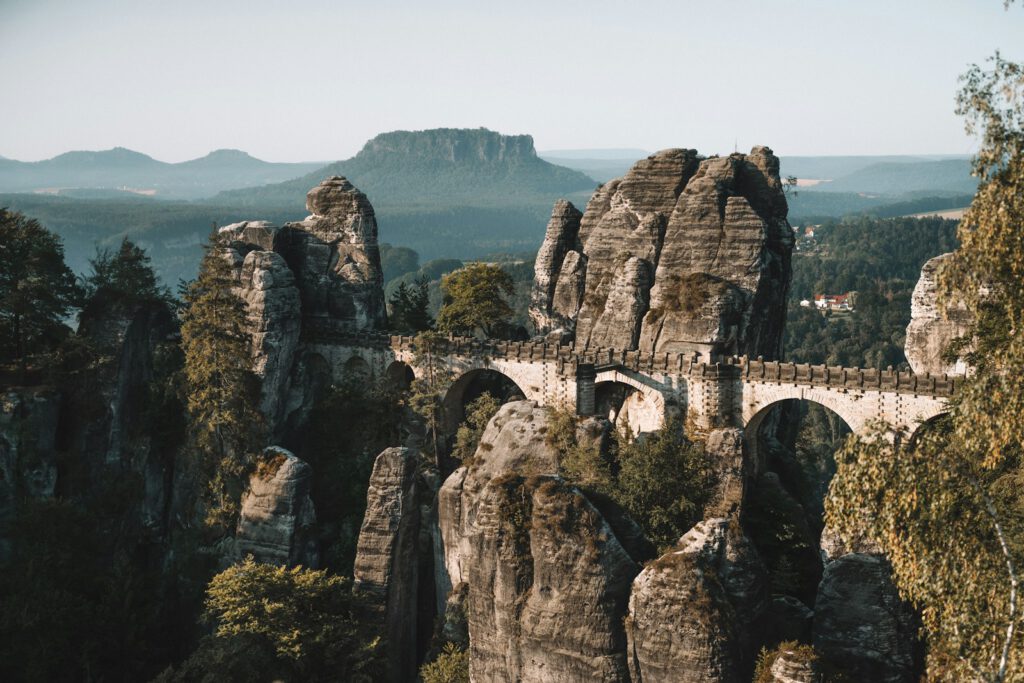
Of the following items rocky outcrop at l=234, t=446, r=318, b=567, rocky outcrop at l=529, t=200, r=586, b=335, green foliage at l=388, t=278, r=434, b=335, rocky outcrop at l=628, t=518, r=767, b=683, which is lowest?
rocky outcrop at l=234, t=446, r=318, b=567

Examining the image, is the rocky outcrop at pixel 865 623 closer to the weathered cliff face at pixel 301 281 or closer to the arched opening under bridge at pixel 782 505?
the arched opening under bridge at pixel 782 505

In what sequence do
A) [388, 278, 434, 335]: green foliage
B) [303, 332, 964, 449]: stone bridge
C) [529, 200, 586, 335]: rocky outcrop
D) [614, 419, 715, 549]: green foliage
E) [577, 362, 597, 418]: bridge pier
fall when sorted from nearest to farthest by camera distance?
[614, 419, 715, 549]: green foliage → [303, 332, 964, 449]: stone bridge → [577, 362, 597, 418]: bridge pier → [529, 200, 586, 335]: rocky outcrop → [388, 278, 434, 335]: green foliage

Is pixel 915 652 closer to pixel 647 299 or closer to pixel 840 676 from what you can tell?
pixel 840 676

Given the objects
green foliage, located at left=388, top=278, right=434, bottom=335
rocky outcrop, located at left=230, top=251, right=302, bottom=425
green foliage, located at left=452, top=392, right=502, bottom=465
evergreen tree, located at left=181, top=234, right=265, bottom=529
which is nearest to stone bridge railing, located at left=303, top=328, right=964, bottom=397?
green foliage, located at left=452, top=392, right=502, bottom=465

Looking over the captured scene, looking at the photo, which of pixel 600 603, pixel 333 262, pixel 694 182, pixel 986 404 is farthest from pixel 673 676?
pixel 333 262

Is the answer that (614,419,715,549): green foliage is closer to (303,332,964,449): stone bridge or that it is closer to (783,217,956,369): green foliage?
(303,332,964,449): stone bridge

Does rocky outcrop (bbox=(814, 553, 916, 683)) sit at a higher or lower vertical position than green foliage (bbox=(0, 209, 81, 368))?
lower

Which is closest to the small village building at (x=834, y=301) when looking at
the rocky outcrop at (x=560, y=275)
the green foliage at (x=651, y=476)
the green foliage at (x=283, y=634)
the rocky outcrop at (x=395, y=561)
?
the rocky outcrop at (x=560, y=275)
